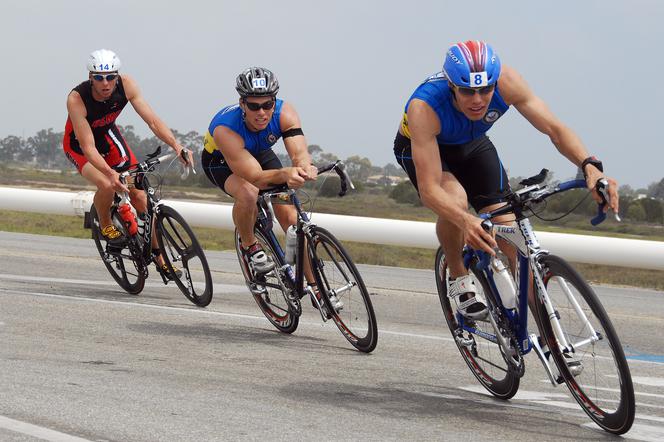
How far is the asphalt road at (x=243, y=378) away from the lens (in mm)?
5379

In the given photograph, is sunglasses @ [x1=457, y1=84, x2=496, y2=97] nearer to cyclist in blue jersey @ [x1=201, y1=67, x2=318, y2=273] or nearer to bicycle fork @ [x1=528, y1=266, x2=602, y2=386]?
bicycle fork @ [x1=528, y1=266, x2=602, y2=386]

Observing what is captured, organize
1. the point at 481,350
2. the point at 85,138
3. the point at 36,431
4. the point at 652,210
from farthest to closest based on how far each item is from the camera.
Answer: the point at 652,210 < the point at 85,138 < the point at 481,350 < the point at 36,431

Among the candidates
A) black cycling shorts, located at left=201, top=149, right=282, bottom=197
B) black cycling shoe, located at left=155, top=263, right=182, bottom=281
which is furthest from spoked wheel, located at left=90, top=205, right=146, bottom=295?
black cycling shorts, located at left=201, top=149, right=282, bottom=197

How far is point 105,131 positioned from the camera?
10789 millimetres

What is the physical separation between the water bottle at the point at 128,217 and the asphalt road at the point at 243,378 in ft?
2.18

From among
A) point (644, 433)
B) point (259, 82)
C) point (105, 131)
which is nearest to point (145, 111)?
point (105, 131)

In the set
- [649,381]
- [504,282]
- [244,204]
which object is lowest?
[649,381]

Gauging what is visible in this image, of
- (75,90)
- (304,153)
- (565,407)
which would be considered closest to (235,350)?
(304,153)

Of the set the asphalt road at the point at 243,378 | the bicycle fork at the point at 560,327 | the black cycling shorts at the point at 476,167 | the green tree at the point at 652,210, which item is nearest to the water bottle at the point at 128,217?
the asphalt road at the point at 243,378

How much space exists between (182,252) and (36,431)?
5.13 m

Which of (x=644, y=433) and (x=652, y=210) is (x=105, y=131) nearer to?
(x=644, y=433)

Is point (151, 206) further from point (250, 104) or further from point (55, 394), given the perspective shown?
point (55, 394)

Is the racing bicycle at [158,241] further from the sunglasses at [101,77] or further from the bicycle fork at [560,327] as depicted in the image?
the bicycle fork at [560,327]

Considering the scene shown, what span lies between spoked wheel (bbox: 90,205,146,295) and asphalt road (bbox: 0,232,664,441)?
147mm
